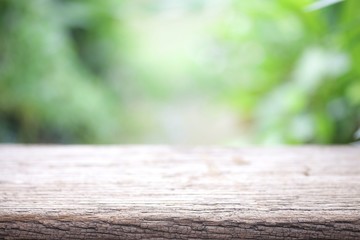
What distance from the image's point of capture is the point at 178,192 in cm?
38

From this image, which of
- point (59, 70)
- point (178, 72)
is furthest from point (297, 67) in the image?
point (178, 72)

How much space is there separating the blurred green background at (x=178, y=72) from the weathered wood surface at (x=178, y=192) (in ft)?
0.60

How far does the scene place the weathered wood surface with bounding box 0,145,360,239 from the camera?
327 millimetres

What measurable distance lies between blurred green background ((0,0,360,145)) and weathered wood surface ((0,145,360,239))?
0.18 metres

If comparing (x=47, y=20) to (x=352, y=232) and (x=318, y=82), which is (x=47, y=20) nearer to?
(x=318, y=82)

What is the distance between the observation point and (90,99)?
151 cm

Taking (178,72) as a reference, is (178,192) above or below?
below

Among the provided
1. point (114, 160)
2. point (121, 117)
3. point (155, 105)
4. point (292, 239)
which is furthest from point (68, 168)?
point (155, 105)

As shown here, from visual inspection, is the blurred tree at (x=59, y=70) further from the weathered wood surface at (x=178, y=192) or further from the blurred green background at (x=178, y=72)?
the weathered wood surface at (x=178, y=192)

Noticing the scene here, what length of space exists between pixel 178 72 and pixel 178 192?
1.51 m

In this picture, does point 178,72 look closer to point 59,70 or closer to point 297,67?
point 59,70

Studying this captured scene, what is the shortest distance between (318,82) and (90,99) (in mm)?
803

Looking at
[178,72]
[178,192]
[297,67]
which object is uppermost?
[178,72]

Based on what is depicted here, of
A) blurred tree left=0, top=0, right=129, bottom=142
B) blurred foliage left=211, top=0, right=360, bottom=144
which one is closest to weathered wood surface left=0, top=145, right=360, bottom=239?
blurred foliage left=211, top=0, right=360, bottom=144
